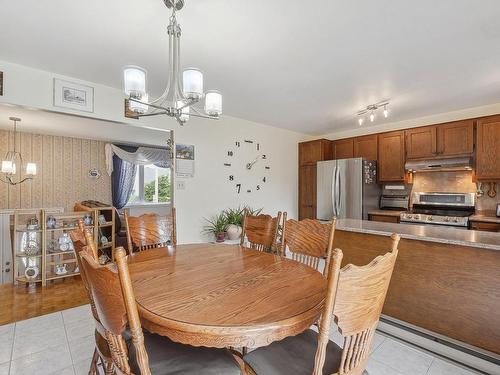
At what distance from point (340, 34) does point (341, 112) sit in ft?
6.84

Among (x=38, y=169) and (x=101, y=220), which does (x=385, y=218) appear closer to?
(x=101, y=220)

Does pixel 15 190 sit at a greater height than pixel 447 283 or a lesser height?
greater

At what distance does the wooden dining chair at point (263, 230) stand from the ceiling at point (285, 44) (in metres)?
1.45

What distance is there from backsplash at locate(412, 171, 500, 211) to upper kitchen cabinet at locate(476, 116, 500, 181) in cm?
42

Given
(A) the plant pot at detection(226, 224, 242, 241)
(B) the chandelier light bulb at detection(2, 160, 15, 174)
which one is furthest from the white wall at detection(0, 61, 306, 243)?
(B) the chandelier light bulb at detection(2, 160, 15, 174)

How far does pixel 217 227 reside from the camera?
3916mm

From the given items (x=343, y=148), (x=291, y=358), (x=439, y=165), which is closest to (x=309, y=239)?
(x=291, y=358)

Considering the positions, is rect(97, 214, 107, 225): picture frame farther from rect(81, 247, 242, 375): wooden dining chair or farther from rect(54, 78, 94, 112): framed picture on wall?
rect(81, 247, 242, 375): wooden dining chair

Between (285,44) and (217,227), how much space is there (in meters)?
2.61

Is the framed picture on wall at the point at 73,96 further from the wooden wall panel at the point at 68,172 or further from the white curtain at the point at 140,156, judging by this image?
the wooden wall panel at the point at 68,172

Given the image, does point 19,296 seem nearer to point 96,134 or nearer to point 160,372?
point 160,372

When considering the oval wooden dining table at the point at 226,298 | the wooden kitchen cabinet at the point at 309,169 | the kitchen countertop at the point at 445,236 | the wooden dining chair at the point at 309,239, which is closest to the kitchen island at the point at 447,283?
the kitchen countertop at the point at 445,236

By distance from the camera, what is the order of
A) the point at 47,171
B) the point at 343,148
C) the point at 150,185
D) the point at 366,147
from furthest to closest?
the point at 150,185 → the point at 47,171 → the point at 343,148 → the point at 366,147

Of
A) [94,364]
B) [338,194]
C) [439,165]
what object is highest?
[439,165]
